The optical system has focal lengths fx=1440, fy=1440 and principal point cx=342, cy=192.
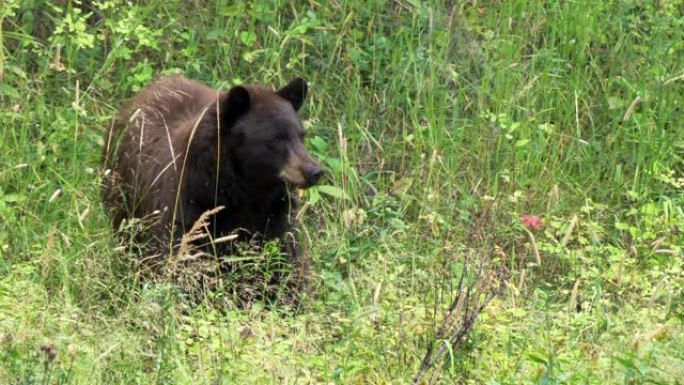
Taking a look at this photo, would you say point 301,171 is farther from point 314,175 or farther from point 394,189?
point 394,189

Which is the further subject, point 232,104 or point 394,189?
point 394,189

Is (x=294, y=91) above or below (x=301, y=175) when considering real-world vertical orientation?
above

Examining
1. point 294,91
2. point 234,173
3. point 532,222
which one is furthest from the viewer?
point 532,222

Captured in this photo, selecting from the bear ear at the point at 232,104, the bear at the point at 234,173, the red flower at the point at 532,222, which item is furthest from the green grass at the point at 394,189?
the bear ear at the point at 232,104

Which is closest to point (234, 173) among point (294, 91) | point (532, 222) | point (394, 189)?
point (294, 91)

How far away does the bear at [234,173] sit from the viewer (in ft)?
23.5

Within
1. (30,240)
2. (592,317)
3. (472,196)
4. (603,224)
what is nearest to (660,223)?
(603,224)

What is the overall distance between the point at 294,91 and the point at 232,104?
467 mm

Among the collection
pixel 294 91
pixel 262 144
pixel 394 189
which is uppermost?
pixel 294 91

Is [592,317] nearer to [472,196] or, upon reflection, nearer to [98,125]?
[472,196]

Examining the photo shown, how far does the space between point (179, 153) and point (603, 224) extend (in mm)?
2478

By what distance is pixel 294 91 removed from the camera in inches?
298

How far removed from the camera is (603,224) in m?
8.15

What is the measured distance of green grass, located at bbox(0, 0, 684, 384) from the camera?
5312mm
